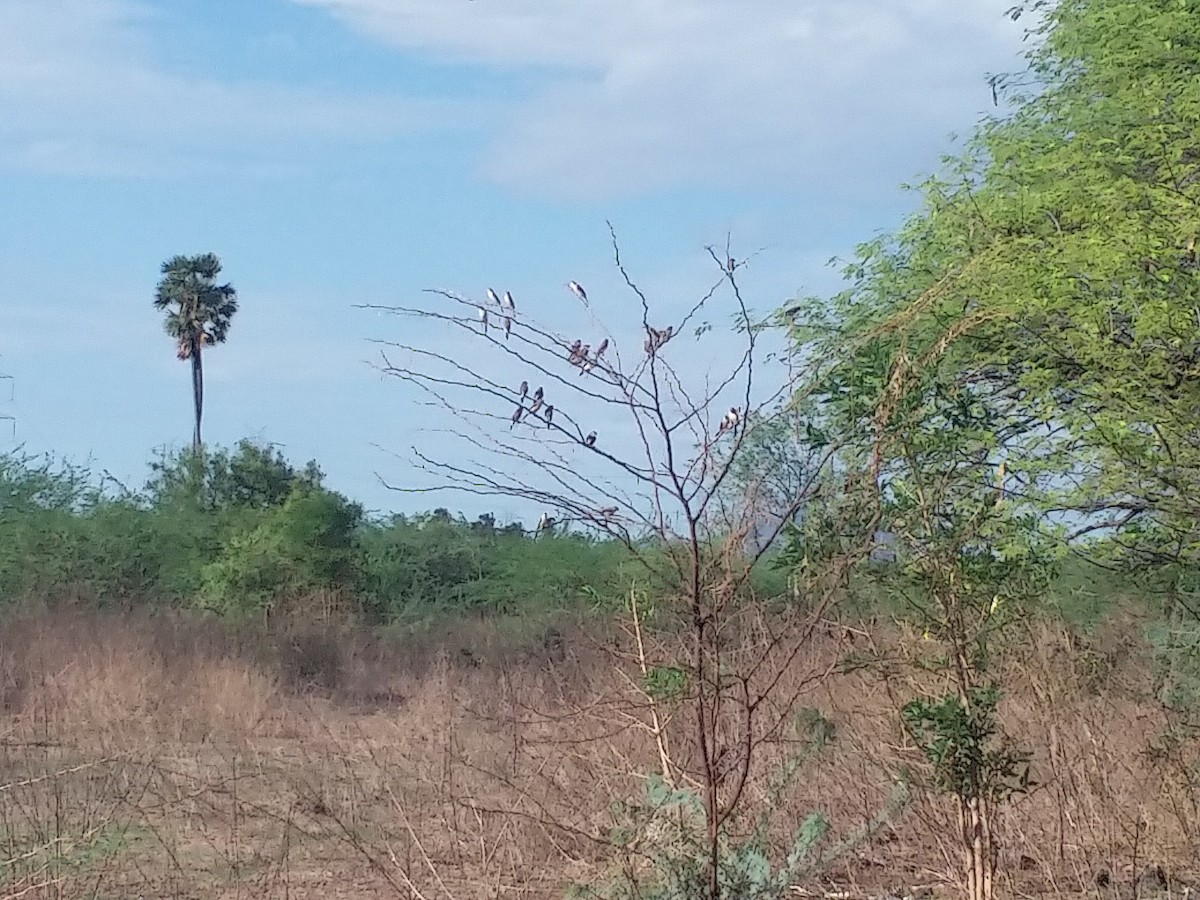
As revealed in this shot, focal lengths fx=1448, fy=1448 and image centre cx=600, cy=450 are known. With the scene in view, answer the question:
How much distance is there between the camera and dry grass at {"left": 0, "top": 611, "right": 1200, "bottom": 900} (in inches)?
220

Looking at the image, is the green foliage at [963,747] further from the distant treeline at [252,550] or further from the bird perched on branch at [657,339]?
the distant treeline at [252,550]

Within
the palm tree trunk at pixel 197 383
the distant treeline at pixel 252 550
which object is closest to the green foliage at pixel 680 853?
the distant treeline at pixel 252 550

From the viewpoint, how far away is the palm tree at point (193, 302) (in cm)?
2711

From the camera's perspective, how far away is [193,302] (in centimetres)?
2716

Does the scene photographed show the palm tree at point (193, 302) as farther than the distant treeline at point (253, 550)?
Yes

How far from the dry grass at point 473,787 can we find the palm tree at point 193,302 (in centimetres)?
1663

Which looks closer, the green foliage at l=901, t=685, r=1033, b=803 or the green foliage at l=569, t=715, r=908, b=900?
the green foliage at l=569, t=715, r=908, b=900

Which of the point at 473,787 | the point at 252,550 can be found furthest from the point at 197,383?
the point at 473,787

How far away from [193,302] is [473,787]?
21.2 metres

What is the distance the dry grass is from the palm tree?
16.6 m

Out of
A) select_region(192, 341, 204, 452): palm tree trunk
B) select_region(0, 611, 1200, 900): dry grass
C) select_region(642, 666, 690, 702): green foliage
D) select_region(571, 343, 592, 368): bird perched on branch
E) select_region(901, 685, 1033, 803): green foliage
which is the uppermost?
select_region(192, 341, 204, 452): palm tree trunk

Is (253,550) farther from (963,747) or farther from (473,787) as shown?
(963,747)

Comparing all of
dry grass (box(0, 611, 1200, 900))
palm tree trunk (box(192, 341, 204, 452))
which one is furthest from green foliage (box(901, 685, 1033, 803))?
palm tree trunk (box(192, 341, 204, 452))

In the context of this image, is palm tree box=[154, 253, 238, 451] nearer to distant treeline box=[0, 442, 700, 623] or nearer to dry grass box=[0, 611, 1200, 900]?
distant treeline box=[0, 442, 700, 623]
